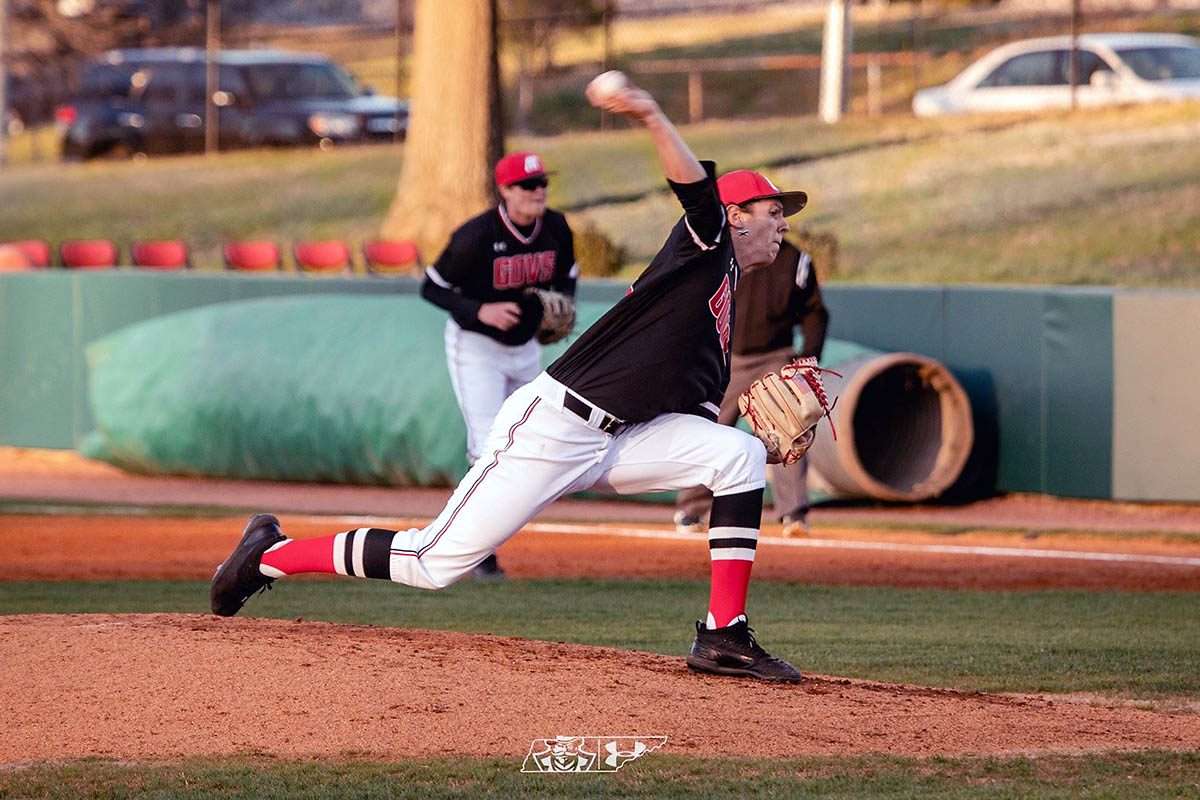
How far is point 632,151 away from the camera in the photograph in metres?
24.8

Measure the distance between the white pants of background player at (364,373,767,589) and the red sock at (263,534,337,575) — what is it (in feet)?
1.24

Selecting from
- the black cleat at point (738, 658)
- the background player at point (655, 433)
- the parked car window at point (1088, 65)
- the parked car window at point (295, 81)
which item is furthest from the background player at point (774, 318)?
the parked car window at point (295, 81)

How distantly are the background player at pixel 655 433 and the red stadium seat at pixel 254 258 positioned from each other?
43.8 ft

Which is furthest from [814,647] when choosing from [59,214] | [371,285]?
[59,214]

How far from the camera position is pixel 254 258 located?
Result: 61.5ft

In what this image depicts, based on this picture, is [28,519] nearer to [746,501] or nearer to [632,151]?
[746,501]

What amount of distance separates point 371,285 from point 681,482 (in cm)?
1027

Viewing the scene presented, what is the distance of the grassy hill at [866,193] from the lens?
711 inches

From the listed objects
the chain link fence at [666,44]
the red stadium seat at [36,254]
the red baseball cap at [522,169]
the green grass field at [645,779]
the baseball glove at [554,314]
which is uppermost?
the chain link fence at [666,44]

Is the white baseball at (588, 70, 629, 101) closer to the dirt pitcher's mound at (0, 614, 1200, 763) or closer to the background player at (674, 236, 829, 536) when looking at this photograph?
the dirt pitcher's mound at (0, 614, 1200, 763)

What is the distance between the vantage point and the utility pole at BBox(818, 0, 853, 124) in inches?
953

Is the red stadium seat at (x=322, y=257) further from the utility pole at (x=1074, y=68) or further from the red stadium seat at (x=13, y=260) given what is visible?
the utility pole at (x=1074, y=68)

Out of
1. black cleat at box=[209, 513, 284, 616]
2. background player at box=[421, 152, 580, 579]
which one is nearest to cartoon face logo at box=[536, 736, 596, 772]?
black cleat at box=[209, 513, 284, 616]

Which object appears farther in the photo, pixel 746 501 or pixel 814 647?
pixel 814 647
